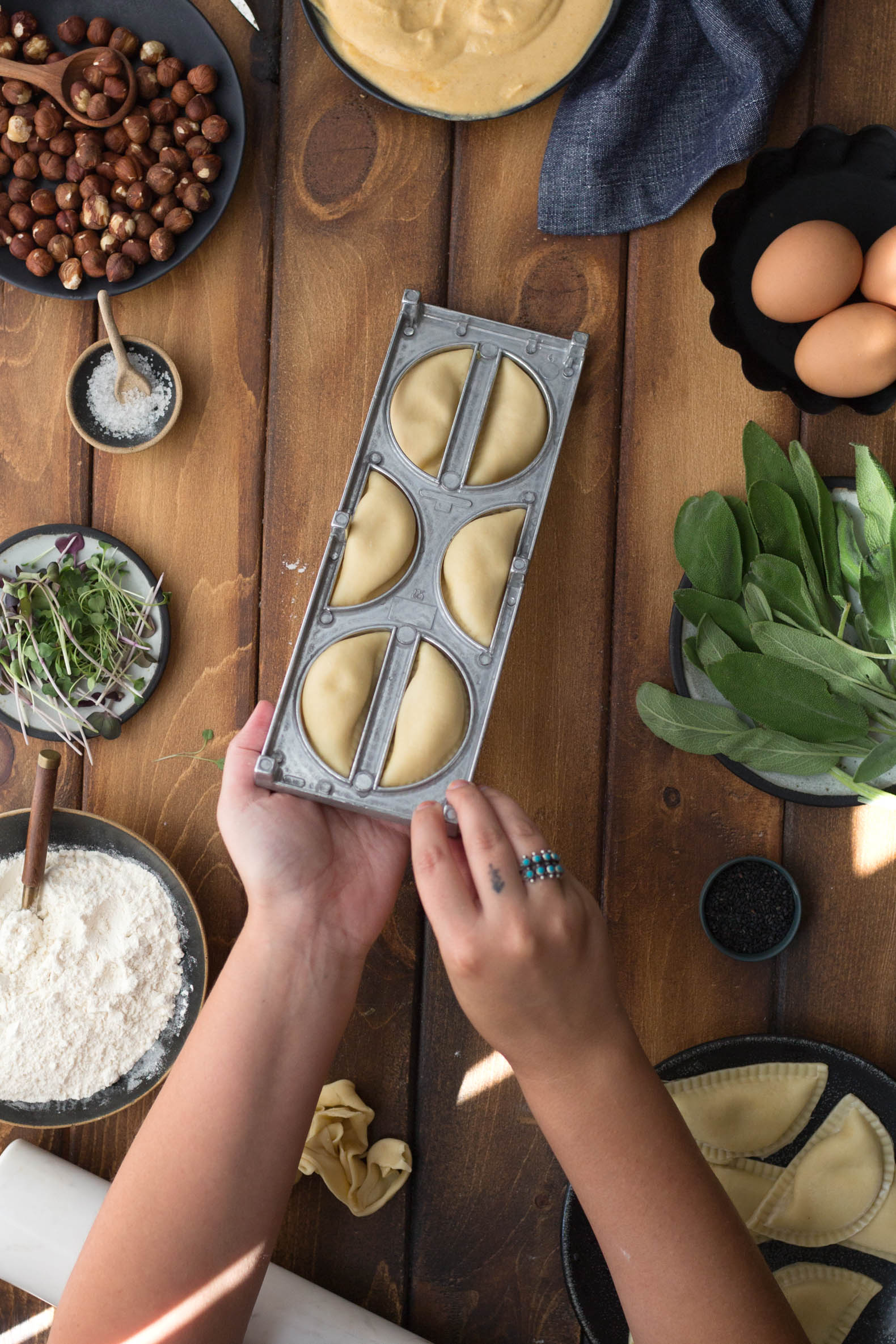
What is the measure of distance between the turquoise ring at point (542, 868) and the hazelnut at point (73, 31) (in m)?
1.22

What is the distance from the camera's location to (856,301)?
1.21m

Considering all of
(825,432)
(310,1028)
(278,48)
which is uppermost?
(278,48)

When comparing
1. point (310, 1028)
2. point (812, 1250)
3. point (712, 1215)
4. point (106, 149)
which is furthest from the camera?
point (106, 149)

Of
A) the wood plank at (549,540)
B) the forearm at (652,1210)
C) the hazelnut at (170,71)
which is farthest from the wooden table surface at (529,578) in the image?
the forearm at (652,1210)

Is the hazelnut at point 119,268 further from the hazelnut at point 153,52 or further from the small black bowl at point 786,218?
the small black bowl at point 786,218

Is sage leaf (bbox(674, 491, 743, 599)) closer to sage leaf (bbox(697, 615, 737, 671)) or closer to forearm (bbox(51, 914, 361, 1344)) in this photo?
sage leaf (bbox(697, 615, 737, 671))

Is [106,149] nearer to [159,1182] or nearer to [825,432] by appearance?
[825,432]

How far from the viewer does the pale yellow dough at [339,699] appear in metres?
1.06

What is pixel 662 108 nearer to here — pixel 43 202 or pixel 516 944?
pixel 43 202

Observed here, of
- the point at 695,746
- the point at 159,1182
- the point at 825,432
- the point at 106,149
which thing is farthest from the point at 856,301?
the point at 159,1182

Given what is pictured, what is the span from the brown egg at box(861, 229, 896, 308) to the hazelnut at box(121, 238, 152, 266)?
923 mm

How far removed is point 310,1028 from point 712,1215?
44 cm

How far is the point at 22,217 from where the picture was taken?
4.07 ft

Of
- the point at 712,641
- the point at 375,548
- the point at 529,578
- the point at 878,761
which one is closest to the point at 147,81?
the point at 375,548
